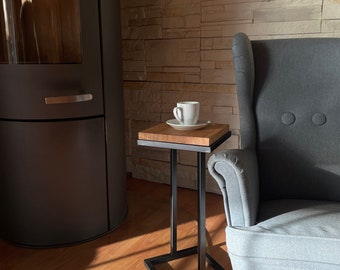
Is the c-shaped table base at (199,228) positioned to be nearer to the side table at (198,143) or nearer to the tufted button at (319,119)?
the side table at (198,143)

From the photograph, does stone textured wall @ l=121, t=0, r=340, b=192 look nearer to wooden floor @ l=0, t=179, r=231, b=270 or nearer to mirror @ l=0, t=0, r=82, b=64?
wooden floor @ l=0, t=179, r=231, b=270

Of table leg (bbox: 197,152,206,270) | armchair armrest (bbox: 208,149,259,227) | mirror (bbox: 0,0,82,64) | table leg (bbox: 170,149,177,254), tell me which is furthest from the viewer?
mirror (bbox: 0,0,82,64)

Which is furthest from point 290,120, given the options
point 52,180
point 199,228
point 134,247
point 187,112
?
point 52,180

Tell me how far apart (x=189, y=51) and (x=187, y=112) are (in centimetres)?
96

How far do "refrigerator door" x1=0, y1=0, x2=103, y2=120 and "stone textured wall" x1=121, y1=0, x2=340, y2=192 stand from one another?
73 cm

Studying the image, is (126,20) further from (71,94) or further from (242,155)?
(242,155)

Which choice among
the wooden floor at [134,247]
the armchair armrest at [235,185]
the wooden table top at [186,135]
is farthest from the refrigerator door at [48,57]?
the armchair armrest at [235,185]

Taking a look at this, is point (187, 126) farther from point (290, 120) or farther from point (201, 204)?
point (290, 120)

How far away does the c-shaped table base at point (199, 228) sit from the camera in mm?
1245

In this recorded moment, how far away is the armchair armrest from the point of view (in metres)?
1.06

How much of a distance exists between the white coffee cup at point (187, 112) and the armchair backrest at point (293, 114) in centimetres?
18

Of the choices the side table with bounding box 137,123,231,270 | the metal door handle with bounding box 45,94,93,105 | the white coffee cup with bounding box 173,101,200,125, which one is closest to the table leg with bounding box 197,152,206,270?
the side table with bounding box 137,123,231,270

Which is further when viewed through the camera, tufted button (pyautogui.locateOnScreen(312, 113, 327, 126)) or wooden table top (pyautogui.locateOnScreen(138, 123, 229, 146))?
tufted button (pyautogui.locateOnScreen(312, 113, 327, 126))

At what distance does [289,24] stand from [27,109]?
134 cm
